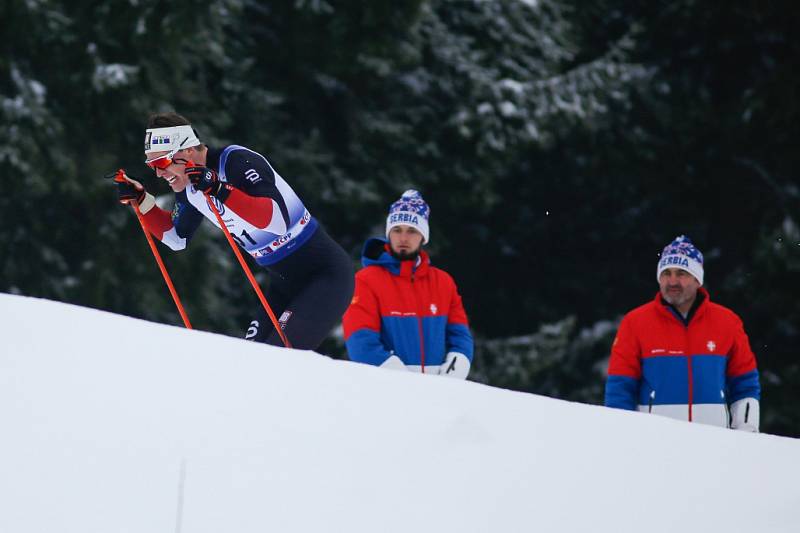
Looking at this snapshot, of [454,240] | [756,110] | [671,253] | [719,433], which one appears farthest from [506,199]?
[719,433]

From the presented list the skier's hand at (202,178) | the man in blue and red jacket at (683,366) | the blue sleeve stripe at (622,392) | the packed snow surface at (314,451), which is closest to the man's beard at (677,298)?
the man in blue and red jacket at (683,366)

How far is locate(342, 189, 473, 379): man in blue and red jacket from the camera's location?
6.24 meters

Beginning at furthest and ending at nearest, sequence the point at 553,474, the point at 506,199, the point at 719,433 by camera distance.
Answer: the point at 506,199
the point at 719,433
the point at 553,474

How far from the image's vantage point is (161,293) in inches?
563

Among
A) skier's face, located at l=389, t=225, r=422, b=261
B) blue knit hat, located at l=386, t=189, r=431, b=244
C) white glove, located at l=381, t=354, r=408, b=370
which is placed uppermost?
blue knit hat, located at l=386, t=189, r=431, b=244

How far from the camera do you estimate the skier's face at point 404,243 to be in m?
6.41

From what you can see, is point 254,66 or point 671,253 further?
point 254,66

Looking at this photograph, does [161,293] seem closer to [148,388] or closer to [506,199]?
[506,199]

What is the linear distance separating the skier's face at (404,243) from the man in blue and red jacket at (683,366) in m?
1.14

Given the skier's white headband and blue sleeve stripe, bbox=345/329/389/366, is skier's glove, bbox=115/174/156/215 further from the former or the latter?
blue sleeve stripe, bbox=345/329/389/366

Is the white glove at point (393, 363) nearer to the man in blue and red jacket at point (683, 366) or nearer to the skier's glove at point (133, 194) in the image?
the man in blue and red jacket at point (683, 366)

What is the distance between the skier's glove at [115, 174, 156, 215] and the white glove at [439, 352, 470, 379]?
5.40 ft

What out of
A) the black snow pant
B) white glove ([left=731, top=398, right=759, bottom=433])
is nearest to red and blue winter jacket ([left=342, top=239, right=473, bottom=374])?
the black snow pant

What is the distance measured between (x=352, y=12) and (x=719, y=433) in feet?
37.9
